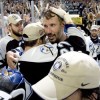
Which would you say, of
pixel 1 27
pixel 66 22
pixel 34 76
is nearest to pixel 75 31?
pixel 66 22

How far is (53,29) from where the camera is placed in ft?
7.43

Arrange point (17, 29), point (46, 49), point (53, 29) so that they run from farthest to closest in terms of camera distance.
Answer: point (17, 29)
point (53, 29)
point (46, 49)

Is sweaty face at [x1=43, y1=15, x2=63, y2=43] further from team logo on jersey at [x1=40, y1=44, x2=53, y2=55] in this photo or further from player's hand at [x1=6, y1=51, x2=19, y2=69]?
player's hand at [x1=6, y1=51, x2=19, y2=69]

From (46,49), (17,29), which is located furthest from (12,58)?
(17,29)

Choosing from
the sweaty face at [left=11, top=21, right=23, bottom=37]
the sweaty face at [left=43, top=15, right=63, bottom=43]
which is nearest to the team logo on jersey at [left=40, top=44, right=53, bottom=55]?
the sweaty face at [left=43, top=15, right=63, bottom=43]

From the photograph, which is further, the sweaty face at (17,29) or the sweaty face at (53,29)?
the sweaty face at (17,29)

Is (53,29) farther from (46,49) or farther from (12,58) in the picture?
(12,58)

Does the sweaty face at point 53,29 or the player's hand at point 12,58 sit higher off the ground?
the sweaty face at point 53,29

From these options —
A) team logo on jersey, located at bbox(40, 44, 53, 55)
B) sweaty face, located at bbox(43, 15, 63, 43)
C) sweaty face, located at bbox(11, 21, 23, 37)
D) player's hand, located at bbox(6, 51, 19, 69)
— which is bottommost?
sweaty face, located at bbox(11, 21, 23, 37)

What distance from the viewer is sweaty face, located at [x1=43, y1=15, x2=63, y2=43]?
89.0 inches

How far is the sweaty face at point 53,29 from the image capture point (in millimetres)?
2262

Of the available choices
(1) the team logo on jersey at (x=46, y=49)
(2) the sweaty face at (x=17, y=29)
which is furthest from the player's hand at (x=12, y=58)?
(2) the sweaty face at (x=17, y=29)

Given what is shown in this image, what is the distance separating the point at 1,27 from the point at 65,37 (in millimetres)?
5006

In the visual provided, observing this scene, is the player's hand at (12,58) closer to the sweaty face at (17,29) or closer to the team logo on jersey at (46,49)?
the team logo on jersey at (46,49)
